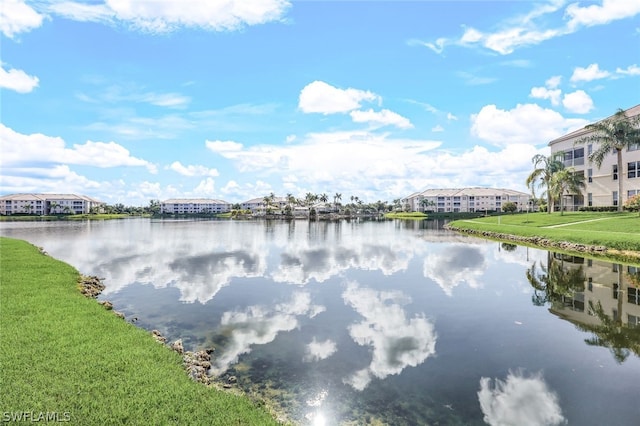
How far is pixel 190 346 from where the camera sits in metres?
12.4

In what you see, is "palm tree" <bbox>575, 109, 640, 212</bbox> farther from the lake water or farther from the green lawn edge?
the lake water

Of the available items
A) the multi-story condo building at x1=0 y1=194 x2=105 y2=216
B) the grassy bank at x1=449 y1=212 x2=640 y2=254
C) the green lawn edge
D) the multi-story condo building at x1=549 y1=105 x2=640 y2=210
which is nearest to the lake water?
the green lawn edge

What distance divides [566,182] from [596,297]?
50775 millimetres

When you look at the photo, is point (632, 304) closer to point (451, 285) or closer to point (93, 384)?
point (451, 285)

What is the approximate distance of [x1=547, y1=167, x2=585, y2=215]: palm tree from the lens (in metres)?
59.5

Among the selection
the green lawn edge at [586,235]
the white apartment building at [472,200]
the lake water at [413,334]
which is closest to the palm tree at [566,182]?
the green lawn edge at [586,235]

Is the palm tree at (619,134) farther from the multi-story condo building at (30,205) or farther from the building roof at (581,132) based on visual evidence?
the multi-story condo building at (30,205)

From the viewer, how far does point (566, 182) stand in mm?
60031

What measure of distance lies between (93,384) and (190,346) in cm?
425

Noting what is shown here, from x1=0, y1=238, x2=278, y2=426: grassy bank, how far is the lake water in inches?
61.6

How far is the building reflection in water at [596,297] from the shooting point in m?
12.8

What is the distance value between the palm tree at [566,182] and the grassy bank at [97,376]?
66331mm

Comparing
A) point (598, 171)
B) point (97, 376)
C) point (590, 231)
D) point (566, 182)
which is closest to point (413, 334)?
point (97, 376)

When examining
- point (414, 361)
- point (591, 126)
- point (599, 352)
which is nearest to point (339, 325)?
point (414, 361)
